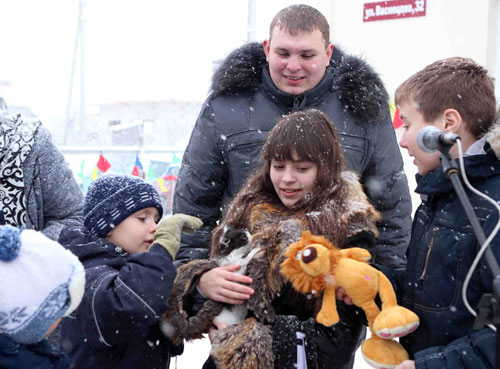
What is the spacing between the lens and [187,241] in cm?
261

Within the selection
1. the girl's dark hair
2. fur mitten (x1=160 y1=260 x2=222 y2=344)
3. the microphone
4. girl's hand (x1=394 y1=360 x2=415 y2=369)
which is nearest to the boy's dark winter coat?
the girl's dark hair

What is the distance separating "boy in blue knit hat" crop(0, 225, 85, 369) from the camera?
1503 millimetres

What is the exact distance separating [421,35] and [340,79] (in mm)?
3677

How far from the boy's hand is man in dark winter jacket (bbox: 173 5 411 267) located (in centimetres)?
35

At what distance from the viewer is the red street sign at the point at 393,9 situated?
5.93 meters

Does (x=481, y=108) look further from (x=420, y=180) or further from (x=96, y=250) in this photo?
(x=96, y=250)

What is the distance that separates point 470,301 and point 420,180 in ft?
1.34

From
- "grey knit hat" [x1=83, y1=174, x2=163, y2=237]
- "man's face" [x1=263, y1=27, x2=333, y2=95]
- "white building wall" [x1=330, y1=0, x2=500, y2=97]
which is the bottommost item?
"grey knit hat" [x1=83, y1=174, x2=163, y2=237]

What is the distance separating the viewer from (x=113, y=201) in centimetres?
218

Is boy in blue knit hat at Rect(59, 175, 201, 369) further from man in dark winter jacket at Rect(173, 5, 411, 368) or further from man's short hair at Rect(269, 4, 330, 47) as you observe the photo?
man's short hair at Rect(269, 4, 330, 47)

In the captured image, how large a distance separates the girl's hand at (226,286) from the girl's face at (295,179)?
31 centimetres

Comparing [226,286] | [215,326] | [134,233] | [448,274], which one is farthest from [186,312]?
[448,274]

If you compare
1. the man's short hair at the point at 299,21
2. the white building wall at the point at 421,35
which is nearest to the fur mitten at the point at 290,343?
the man's short hair at the point at 299,21

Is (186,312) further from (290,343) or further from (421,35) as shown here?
(421,35)
